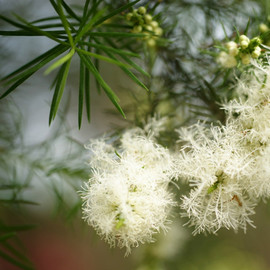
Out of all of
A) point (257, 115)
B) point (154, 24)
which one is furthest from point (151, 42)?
point (257, 115)

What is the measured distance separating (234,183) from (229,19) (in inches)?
10.2

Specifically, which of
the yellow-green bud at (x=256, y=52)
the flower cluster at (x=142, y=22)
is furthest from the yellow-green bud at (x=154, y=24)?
the yellow-green bud at (x=256, y=52)

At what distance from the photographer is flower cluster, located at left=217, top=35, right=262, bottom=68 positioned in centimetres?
24

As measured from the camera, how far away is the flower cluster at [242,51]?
24 centimetres

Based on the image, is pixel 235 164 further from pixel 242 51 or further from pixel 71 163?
pixel 71 163

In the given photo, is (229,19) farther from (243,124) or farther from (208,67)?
(243,124)

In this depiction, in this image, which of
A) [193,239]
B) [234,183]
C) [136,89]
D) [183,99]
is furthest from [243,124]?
[193,239]

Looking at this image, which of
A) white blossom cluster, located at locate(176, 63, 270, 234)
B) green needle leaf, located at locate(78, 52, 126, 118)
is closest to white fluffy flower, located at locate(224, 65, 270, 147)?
white blossom cluster, located at locate(176, 63, 270, 234)

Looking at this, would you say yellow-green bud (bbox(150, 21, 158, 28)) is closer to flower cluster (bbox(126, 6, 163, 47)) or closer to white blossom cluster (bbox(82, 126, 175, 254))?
flower cluster (bbox(126, 6, 163, 47))

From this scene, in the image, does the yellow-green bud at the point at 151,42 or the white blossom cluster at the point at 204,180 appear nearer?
the white blossom cluster at the point at 204,180

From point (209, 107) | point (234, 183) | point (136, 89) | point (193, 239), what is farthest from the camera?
point (193, 239)

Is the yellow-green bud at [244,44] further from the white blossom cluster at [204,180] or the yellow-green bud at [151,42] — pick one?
the yellow-green bud at [151,42]

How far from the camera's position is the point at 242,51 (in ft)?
0.81

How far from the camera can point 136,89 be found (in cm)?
48
